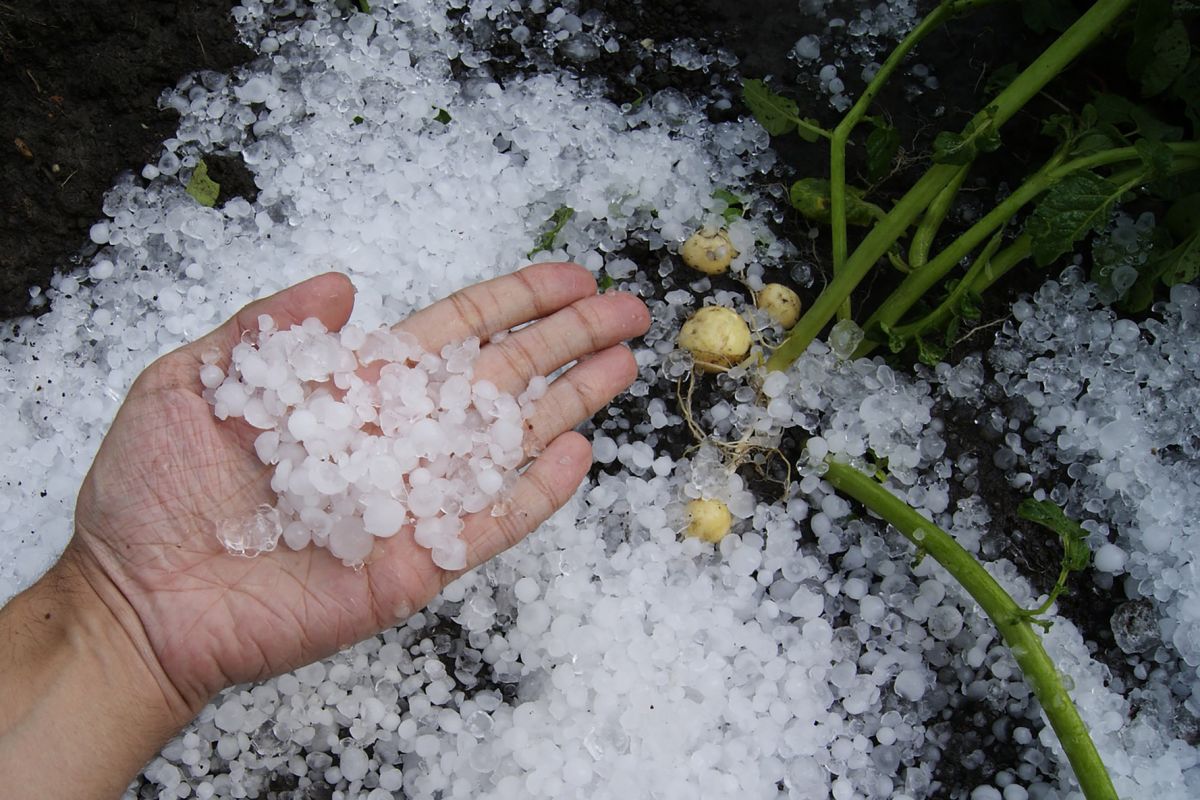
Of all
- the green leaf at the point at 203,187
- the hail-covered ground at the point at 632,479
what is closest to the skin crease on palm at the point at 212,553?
the hail-covered ground at the point at 632,479

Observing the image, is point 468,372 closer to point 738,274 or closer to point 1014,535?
point 738,274

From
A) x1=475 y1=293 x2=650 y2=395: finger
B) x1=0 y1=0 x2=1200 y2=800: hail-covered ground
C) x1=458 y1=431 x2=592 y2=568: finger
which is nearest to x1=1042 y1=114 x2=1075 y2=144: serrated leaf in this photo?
x1=0 y1=0 x2=1200 y2=800: hail-covered ground

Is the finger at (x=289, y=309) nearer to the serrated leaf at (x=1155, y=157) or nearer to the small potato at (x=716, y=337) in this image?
the small potato at (x=716, y=337)

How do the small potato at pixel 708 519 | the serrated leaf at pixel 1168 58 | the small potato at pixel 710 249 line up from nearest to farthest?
the serrated leaf at pixel 1168 58
the small potato at pixel 708 519
the small potato at pixel 710 249

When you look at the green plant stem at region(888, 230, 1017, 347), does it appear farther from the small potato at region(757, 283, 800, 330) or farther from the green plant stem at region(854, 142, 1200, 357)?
the small potato at region(757, 283, 800, 330)

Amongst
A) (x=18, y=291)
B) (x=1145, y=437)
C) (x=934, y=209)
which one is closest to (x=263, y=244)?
(x=18, y=291)
